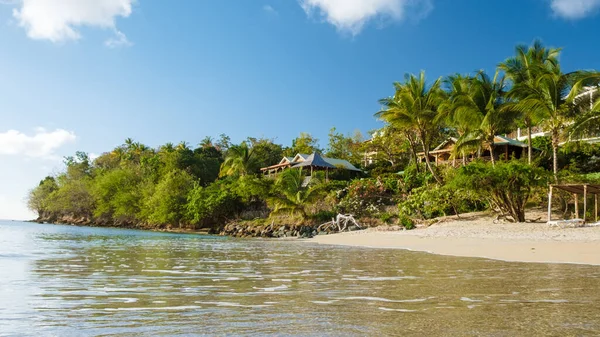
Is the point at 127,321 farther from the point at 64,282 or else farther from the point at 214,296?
the point at 64,282

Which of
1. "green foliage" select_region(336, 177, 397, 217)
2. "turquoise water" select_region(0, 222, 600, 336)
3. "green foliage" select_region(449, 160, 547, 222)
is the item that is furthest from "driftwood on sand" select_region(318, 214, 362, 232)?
"turquoise water" select_region(0, 222, 600, 336)

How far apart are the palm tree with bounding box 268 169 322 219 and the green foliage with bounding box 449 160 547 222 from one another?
11030mm

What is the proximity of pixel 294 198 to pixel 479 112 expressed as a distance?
41.0 ft

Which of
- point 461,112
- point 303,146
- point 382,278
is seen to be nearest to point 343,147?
point 303,146

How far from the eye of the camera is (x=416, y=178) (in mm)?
30422

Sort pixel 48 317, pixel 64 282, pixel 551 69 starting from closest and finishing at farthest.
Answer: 1. pixel 48 317
2. pixel 64 282
3. pixel 551 69

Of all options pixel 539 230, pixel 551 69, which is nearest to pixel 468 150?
pixel 551 69

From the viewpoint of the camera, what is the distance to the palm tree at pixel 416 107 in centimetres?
2875

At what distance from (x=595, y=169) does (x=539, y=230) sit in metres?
18.1

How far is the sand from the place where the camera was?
955cm

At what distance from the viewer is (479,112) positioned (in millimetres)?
26766

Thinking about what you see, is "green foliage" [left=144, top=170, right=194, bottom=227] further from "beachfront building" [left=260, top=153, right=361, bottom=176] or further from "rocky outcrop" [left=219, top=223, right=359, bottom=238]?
"rocky outcrop" [left=219, top=223, right=359, bottom=238]

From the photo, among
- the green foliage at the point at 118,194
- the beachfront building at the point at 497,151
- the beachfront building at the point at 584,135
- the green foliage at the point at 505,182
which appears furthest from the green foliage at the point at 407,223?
the green foliage at the point at 118,194

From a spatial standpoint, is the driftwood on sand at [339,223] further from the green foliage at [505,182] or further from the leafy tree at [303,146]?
the leafy tree at [303,146]
